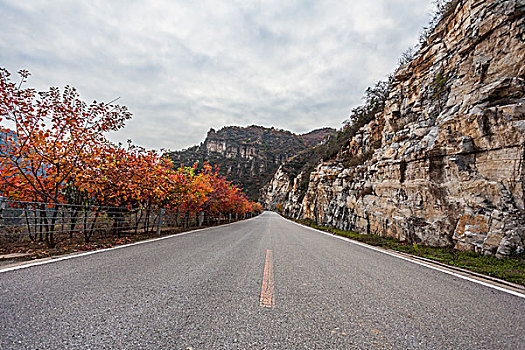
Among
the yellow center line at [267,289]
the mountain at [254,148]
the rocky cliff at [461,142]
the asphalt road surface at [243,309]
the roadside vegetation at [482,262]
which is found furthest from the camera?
the mountain at [254,148]

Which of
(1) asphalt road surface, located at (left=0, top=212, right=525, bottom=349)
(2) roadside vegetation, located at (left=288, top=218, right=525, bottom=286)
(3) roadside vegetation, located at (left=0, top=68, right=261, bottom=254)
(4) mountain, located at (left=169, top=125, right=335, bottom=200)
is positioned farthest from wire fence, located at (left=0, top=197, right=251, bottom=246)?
(4) mountain, located at (left=169, top=125, right=335, bottom=200)

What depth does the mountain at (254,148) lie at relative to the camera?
99250 mm

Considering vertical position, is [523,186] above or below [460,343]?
above

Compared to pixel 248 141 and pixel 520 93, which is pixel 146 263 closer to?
pixel 520 93

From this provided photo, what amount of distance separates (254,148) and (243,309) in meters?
116

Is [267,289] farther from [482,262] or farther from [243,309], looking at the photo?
[482,262]

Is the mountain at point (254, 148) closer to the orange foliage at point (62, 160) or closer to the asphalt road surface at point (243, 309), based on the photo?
the orange foliage at point (62, 160)

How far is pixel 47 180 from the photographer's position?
20.2ft

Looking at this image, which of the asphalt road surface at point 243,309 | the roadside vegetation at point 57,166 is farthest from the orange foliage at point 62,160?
the asphalt road surface at point 243,309

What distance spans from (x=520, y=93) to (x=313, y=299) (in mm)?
9155

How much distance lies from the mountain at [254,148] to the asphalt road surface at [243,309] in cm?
8236

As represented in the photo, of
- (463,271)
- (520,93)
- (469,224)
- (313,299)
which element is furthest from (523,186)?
(313,299)

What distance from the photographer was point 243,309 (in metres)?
2.49

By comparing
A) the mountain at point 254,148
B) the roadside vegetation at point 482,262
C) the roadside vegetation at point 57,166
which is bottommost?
the roadside vegetation at point 482,262
